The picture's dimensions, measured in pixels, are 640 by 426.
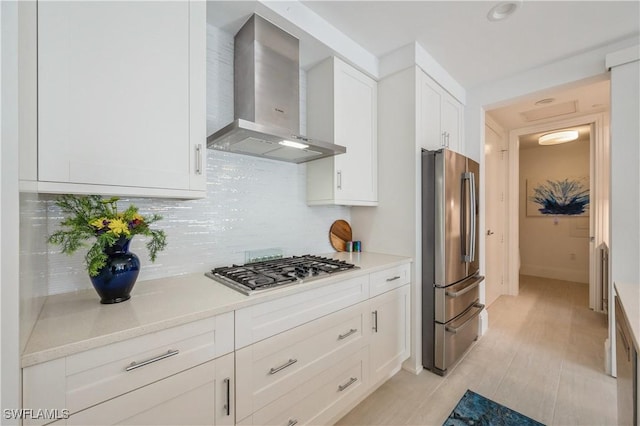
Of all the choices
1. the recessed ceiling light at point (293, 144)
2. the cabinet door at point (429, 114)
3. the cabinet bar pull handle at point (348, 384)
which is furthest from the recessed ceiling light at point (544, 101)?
the cabinet bar pull handle at point (348, 384)

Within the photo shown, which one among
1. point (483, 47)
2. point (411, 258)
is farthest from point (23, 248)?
point (483, 47)

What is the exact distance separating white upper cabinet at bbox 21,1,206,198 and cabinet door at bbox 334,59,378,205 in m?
1.06

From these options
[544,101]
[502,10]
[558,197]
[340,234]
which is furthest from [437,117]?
[558,197]

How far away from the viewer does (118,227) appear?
1.06 m

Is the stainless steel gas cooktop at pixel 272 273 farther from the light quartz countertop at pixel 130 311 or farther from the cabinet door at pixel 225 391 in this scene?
the cabinet door at pixel 225 391

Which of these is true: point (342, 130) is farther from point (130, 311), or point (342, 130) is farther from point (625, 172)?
point (625, 172)

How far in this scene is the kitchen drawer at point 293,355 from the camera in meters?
1.18

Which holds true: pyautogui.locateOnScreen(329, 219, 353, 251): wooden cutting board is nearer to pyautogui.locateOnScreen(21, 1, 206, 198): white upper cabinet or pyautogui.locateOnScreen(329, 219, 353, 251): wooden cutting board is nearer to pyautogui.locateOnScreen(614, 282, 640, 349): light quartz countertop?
pyautogui.locateOnScreen(21, 1, 206, 198): white upper cabinet

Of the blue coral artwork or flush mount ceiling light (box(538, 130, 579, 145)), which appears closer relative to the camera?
flush mount ceiling light (box(538, 130, 579, 145))

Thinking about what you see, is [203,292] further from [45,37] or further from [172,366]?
[45,37]

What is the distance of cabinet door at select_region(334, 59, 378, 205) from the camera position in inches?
83.4

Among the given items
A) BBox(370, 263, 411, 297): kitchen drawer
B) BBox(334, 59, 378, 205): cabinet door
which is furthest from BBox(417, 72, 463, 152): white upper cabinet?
BBox(370, 263, 411, 297): kitchen drawer

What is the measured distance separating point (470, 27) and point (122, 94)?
7.49ft

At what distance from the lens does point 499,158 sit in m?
4.10
